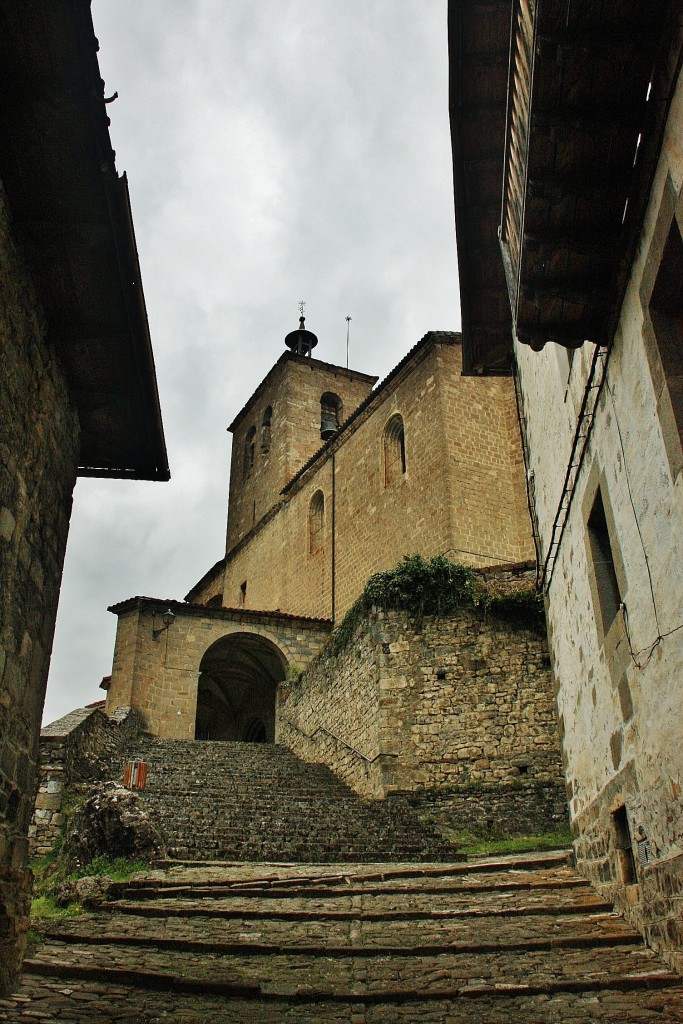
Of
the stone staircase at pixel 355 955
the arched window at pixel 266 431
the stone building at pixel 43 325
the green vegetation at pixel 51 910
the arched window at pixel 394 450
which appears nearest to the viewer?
the stone building at pixel 43 325

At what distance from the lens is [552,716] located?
13.5 meters

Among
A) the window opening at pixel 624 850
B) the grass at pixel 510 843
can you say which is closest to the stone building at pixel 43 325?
the window opening at pixel 624 850

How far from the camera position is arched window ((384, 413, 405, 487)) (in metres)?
23.5

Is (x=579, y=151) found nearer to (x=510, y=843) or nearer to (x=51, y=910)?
(x=51, y=910)

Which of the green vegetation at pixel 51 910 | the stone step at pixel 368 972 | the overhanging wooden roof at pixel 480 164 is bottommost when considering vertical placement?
the stone step at pixel 368 972

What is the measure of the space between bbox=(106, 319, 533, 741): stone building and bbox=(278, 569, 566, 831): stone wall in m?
5.24

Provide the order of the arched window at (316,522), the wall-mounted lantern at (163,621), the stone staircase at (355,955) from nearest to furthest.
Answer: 1. the stone staircase at (355,955)
2. the wall-mounted lantern at (163,621)
3. the arched window at (316,522)

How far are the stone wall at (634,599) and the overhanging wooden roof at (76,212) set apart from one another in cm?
301

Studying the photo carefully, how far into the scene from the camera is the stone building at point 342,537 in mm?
20812

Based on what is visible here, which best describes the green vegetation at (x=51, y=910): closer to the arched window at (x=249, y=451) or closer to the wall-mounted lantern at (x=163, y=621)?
the wall-mounted lantern at (x=163, y=621)

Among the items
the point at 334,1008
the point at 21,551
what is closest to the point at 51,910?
the point at 334,1008

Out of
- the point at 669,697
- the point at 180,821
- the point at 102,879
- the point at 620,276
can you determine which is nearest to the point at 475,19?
the point at 620,276

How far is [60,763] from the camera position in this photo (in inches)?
503

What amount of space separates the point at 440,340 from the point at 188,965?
1886 cm
